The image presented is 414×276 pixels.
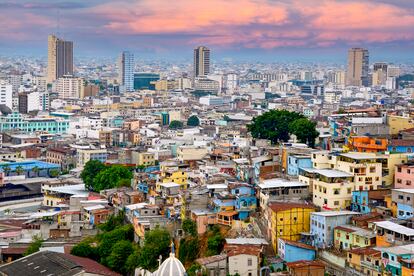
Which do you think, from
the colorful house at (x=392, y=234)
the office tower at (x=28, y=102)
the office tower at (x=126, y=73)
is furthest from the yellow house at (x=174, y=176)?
the office tower at (x=126, y=73)

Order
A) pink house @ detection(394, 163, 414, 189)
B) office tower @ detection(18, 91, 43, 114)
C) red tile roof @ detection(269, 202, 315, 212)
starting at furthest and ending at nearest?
office tower @ detection(18, 91, 43, 114) < pink house @ detection(394, 163, 414, 189) < red tile roof @ detection(269, 202, 315, 212)

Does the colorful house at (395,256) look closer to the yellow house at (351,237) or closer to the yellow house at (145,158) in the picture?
the yellow house at (351,237)

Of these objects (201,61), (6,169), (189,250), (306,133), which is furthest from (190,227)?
(201,61)

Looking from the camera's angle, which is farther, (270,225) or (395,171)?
(395,171)

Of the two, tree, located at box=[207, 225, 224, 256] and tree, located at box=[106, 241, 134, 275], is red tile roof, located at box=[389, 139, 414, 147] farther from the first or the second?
tree, located at box=[106, 241, 134, 275]

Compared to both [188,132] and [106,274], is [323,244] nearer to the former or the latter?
[106,274]

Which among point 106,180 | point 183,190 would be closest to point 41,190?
point 106,180

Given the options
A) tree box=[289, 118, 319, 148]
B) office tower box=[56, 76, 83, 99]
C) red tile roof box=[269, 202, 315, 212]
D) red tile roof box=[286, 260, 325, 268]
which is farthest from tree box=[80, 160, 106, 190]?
office tower box=[56, 76, 83, 99]
